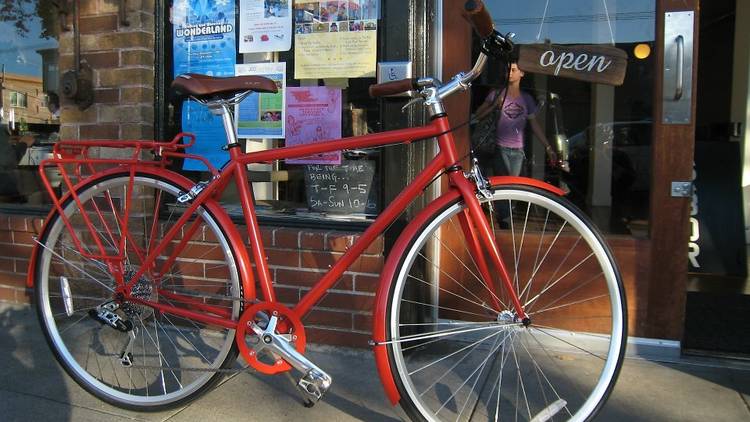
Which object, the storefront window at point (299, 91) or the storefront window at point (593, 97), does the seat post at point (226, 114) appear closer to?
the storefront window at point (299, 91)

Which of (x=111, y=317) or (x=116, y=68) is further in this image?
(x=116, y=68)

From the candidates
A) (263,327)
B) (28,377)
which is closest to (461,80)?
(263,327)

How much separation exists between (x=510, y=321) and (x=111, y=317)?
5.21 feet

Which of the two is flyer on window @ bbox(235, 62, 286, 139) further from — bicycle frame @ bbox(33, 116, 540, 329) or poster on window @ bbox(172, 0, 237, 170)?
bicycle frame @ bbox(33, 116, 540, 329)

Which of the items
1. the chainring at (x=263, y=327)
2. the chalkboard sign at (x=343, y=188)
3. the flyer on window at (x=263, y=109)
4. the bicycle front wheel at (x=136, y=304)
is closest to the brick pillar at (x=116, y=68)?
the bicycle front wheel at (x=136, y=304)

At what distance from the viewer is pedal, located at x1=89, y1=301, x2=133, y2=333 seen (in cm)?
249

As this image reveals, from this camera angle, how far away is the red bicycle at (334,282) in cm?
206

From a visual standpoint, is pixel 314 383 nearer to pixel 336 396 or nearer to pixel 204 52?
pixel 336 396

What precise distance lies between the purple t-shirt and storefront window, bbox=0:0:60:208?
2.79 metres

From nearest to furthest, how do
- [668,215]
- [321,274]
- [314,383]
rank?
1. [314,383]
2. [668,215]
3. [321,274]

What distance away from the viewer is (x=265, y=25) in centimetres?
334

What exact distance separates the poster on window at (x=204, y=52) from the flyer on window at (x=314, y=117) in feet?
1.37

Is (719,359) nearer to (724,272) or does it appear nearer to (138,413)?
(724,272)

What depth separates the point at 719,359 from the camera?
9.94ft
